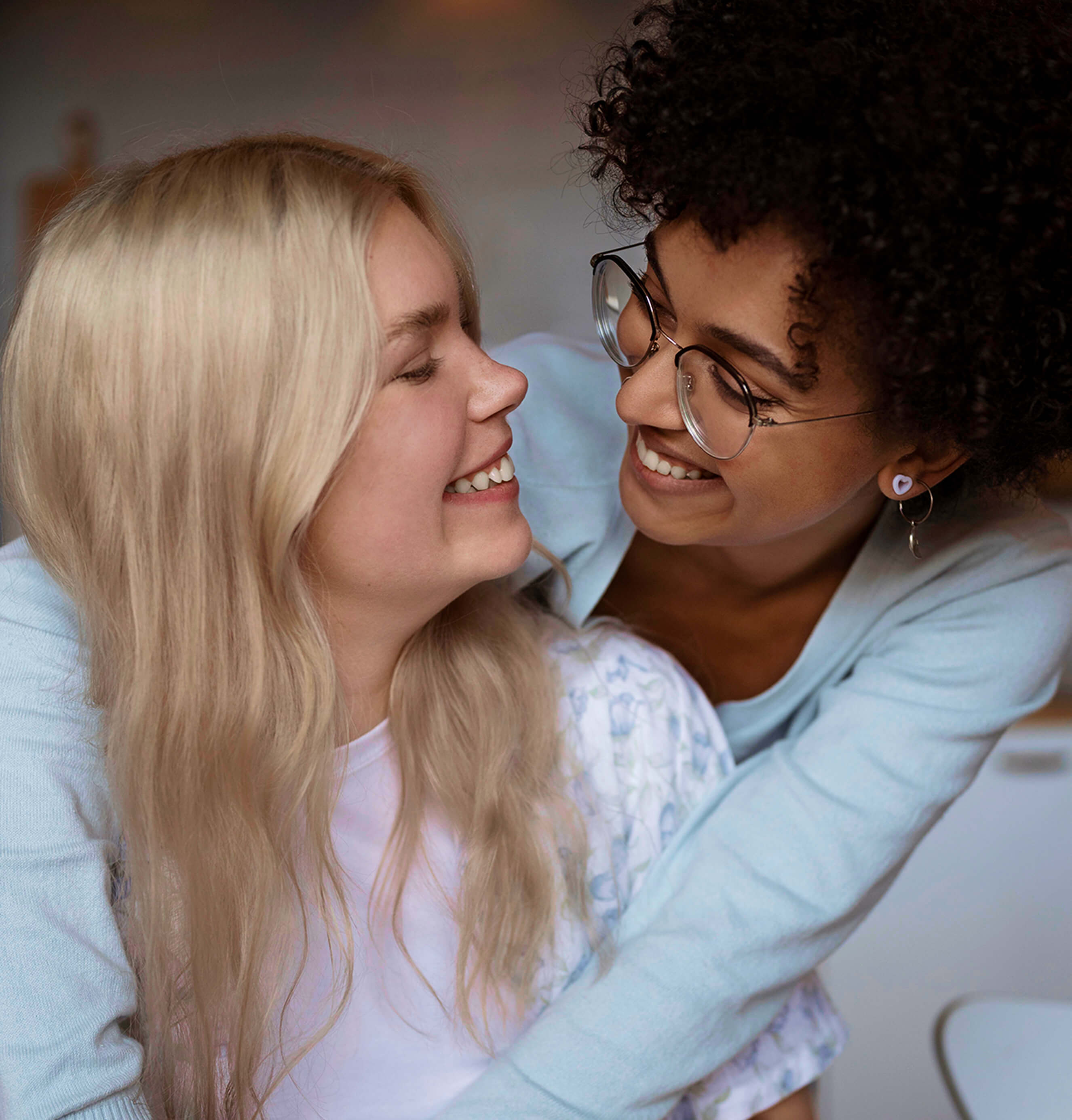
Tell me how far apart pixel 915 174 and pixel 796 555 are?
596 mm

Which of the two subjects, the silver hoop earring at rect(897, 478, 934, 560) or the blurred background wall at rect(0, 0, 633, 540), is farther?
the blurred background wall at rect(0, 0, 633, 540)

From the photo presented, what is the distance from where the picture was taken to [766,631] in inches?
59.5

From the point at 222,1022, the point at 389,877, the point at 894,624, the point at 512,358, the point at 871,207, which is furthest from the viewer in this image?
the point at 512,358

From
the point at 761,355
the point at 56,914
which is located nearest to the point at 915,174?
the point at 761,355

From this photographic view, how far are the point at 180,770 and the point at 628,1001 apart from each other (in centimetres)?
50

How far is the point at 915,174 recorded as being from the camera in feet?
3.00

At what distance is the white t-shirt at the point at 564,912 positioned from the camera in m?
1.16

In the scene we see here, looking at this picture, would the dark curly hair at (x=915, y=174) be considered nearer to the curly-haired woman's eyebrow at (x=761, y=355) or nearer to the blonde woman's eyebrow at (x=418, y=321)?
the curly-haired woman's eyebrow at (x=761, y=355)

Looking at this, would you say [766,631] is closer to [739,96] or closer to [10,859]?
[739,96]

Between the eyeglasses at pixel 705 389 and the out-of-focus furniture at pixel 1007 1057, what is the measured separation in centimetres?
70

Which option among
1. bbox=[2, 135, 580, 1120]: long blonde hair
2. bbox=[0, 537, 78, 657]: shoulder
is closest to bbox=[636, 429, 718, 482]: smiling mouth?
bbox=[2, 135, 580, 1120]: long blonde hair

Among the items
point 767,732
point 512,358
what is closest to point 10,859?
point 512,358

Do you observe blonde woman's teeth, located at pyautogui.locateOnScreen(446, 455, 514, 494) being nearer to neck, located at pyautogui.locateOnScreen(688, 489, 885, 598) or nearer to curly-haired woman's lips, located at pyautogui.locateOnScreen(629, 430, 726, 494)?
curly-haired woman's lips, located at pyautogui.locateOnScreen(629, 430, 726, 494)

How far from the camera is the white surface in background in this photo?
2.37 meters
